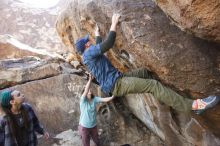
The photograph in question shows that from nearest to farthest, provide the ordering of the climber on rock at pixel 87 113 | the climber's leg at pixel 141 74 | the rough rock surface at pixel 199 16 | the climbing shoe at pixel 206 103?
the rough rock surface at pixel 199 16, the climbing shoe at pixel 206 103, the climber's leg at pixel 141 74, the climber on rock at pixel 87 113

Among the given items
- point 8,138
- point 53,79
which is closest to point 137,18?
point 8,138

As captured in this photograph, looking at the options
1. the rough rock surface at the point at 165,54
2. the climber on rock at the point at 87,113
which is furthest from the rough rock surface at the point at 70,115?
the rough rock surface at the point at 165,54

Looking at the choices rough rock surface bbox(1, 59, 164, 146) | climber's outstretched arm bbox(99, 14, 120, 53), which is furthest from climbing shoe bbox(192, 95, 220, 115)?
rough rock surface bbox(1, 59, 164, 146)

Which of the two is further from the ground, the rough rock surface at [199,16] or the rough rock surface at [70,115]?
the rough rock surface at [199,16]

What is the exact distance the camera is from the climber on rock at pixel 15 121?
4.70 m

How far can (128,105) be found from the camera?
7.66 meters

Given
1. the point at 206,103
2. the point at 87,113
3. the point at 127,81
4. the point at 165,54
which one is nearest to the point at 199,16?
the point at 165,54

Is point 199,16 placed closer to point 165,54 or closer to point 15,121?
point 165,54

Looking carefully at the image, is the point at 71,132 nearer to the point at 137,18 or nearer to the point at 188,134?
the point at 188,134

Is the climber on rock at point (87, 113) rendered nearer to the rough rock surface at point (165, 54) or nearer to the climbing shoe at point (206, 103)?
the rough rock surface at point (165, 54)

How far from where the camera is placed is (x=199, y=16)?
392cm

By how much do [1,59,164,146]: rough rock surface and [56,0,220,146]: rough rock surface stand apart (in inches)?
48.9

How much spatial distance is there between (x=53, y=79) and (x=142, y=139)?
Answer: 97.0 inches

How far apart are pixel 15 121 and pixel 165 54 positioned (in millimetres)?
2268
